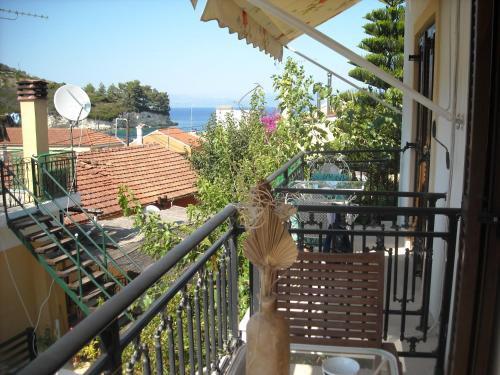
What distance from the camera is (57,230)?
12570 millimetres

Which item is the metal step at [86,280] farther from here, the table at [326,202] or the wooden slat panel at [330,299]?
the wooden slat panel at [330,299]

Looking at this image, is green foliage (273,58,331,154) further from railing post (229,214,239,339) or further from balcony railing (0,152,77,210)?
balcony railing (0,152,77,210)

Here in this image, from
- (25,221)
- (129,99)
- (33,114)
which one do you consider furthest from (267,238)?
(129,99)

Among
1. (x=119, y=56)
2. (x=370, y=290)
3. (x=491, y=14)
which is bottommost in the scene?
(x=370, y=290)

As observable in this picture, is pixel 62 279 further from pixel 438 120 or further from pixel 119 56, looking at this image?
pixel 119 56

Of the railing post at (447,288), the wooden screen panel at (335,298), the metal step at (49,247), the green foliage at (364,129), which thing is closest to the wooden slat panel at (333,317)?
the wooden screen panel at (335,298)

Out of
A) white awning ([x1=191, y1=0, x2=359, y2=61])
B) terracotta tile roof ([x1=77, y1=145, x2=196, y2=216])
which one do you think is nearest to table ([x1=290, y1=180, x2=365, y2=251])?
white awning ([x1=191, y1=0, x2=359, y2=61])

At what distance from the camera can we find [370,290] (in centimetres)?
204

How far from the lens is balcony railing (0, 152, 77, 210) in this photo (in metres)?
12.0

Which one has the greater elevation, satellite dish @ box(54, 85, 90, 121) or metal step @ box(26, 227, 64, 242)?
satellite dish @ box(54, 85, 90, 121)

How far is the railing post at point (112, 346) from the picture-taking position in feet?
3.69

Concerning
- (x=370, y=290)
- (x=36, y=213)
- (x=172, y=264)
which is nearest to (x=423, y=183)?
(x=370, y=290)

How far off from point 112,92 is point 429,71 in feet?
201

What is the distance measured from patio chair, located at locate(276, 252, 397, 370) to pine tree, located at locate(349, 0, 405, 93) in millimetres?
11387
